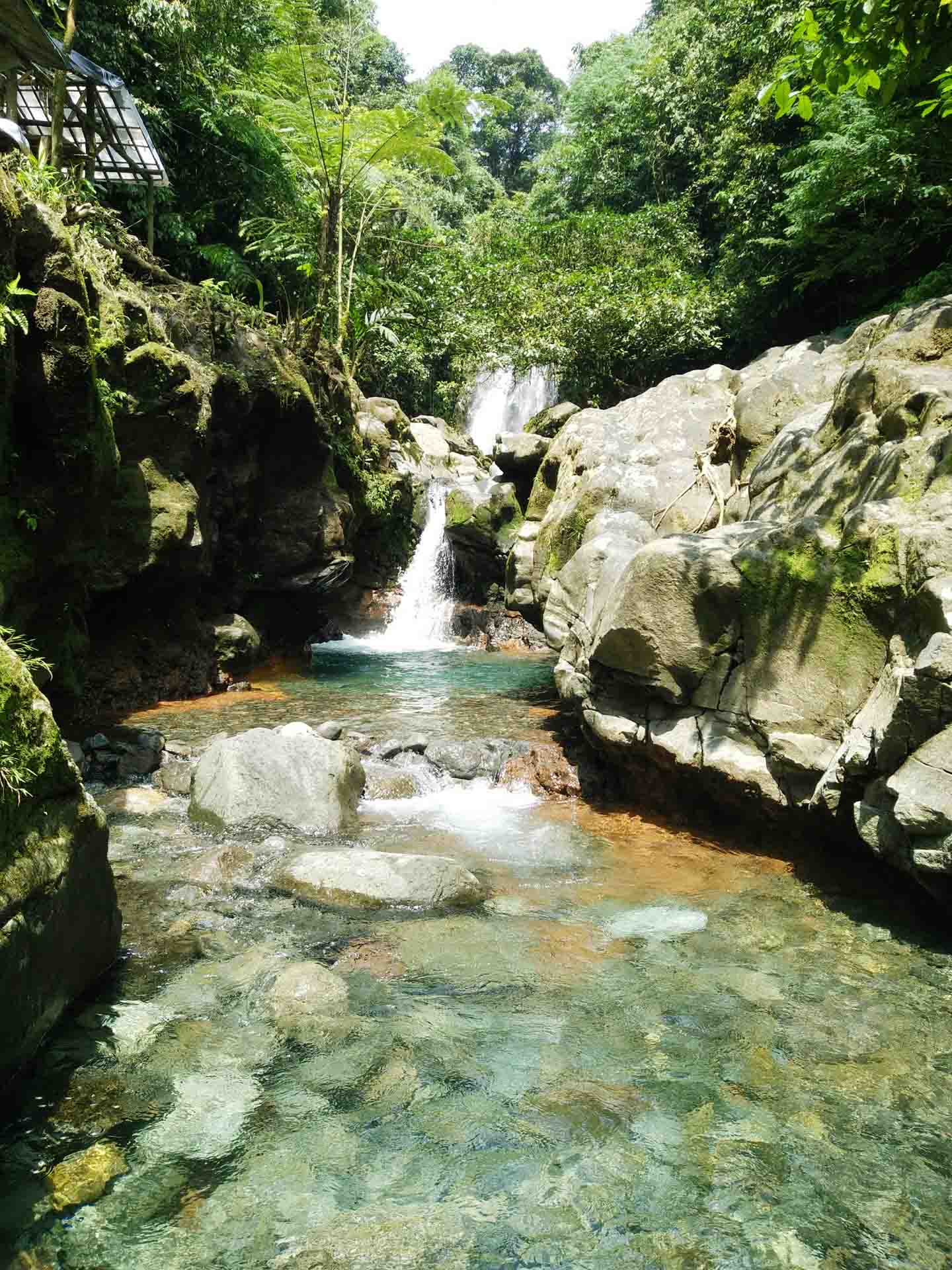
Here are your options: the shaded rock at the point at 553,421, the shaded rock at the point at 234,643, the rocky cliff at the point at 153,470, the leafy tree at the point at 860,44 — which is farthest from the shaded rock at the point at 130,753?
the shaded rock at the point at 553,421

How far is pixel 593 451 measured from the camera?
10867mm

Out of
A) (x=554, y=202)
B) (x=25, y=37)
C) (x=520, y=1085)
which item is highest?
(x=554, y=202)

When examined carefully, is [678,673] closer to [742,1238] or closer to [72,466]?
[742,1238]

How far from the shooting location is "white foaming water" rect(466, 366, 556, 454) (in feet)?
76.1

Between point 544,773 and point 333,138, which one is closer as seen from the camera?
point 544,773

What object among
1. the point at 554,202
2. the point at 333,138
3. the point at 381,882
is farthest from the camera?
the point at 554,202

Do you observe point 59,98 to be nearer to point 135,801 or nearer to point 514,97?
point 135,801

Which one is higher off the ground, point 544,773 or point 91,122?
point 91,122

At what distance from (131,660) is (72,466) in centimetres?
411

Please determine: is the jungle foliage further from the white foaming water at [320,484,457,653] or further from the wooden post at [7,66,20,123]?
the wooden post at [7,66,20,123]

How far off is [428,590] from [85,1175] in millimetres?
15733

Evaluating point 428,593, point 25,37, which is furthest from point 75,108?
point 428,593

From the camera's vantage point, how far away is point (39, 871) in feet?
10.6

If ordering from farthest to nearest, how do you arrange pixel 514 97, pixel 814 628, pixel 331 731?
pixel 514 97 → pixel 331 731 → pixel 814 628
